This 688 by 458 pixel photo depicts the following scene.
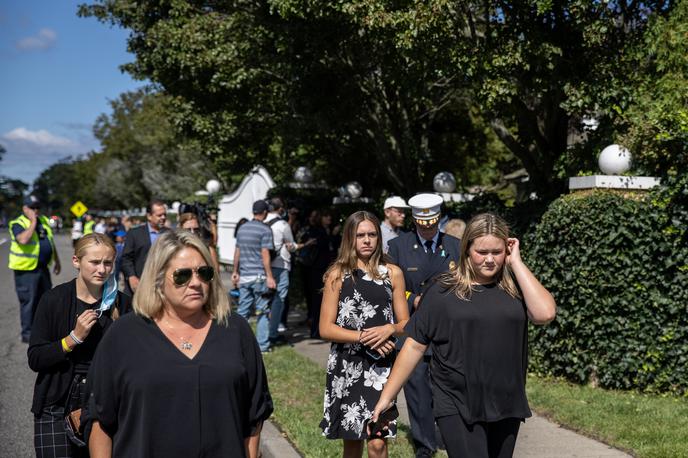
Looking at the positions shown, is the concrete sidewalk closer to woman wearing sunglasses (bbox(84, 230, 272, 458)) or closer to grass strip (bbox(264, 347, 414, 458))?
grass strip (bbox(264, 347, 414, 458))

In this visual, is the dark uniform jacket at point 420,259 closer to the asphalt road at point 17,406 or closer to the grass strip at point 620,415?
the asphalt road at point 17,406

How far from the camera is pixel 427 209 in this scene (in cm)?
576

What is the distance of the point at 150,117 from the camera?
153 ft

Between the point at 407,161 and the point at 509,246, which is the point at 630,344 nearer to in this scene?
the point at 509,246

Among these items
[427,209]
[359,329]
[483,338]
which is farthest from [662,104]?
[483,338]

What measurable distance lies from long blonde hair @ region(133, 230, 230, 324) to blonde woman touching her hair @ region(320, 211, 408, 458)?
1.76 metres

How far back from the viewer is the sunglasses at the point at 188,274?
3.00 meters

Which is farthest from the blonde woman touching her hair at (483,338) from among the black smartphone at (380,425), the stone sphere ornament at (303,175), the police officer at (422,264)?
the stone sphere ornament at (303,175)

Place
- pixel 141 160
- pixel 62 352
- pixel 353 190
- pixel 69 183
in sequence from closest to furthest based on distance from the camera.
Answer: pixel 62 352 → pixel 353 190 → pixel 141 160 → pixel 69 183

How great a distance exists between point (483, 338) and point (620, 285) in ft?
14.3

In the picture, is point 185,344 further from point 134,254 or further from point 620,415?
point 134,254

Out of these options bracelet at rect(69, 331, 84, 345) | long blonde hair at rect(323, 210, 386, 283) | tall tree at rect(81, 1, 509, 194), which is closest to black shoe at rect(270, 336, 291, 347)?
tall tree at rect(81, 1, 509, 194)

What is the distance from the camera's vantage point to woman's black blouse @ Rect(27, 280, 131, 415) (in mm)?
3801

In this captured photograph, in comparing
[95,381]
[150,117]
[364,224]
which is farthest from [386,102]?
[150,117]
